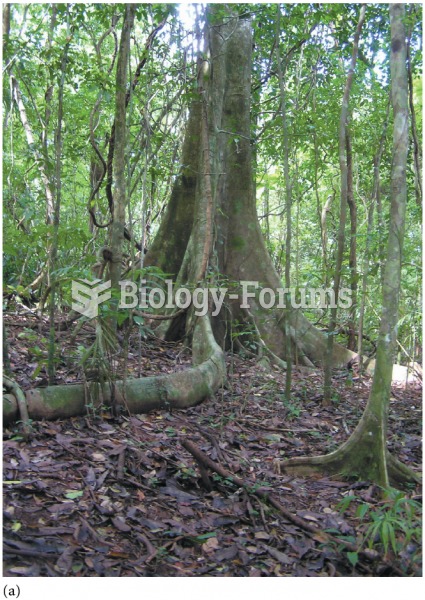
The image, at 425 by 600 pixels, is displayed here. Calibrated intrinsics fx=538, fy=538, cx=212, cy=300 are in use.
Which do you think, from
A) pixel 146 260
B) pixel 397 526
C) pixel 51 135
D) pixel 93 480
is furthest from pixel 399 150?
pixel 51 135

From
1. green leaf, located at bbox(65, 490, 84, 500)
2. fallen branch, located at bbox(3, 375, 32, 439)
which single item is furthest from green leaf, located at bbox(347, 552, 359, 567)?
fallen branch, located at bbox(3, 375, 32, 439)

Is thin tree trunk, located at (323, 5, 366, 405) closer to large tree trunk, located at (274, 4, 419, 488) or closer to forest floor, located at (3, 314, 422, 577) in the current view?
forest floor, located at (3, 314, 422, 577)

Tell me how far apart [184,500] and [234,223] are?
15.3ft

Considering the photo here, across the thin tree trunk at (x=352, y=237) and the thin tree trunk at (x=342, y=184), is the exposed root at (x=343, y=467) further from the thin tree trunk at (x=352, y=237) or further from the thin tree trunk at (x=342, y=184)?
the thin tree trunk at (x=352, y=237)

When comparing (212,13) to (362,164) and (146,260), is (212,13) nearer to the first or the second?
(146,260)

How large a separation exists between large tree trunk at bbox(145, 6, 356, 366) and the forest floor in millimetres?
2105

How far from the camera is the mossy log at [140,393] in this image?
3.94 meters

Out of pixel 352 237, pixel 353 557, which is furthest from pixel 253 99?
pixel 353 557

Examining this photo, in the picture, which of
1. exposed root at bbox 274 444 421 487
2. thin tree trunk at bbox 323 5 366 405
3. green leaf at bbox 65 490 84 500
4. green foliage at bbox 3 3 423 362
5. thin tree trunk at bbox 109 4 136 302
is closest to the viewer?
green leaf at bbox 65 490 84 500

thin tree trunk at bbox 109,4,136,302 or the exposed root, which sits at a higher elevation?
thin tree trunk at bbox 109,4,136,302

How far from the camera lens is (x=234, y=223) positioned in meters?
7.37

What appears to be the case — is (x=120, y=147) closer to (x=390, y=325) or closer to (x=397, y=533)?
(x=390, y=325)

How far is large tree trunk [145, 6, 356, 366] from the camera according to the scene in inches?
279

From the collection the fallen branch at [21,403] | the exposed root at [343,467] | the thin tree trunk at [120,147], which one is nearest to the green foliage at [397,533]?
the exposed root at [343,467]
